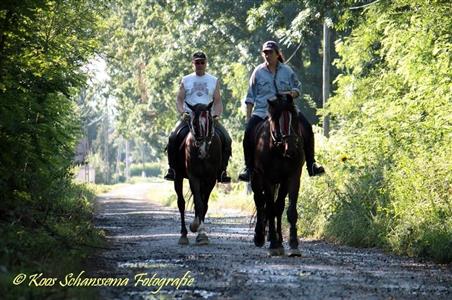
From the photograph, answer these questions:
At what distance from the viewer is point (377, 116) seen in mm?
20016

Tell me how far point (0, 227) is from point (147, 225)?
10942 mm

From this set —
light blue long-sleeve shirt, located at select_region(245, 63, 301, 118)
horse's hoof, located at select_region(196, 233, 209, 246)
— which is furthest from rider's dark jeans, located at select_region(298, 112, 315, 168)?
horse's hoof, located at select_region(196, 233, 209, 246)

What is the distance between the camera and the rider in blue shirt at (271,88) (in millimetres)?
13320

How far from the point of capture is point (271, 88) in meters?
13.3

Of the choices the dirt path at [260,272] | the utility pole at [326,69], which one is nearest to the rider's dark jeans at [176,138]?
the dirt path at [260,272]

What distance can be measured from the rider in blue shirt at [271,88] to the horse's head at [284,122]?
0.60 m

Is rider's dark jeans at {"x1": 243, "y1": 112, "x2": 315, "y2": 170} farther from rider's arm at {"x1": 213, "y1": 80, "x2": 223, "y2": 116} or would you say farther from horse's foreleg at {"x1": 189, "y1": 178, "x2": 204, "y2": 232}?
rider's arm at {"x1": 213, "y1": 80, "x2": 223, "y2": 116}

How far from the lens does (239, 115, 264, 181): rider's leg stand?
44.6 ft

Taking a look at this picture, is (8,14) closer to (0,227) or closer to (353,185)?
(0,227)

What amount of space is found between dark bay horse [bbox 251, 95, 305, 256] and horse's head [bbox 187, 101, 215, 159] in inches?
67.1

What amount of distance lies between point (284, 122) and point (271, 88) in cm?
105

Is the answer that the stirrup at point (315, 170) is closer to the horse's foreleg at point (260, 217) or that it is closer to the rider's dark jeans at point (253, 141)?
the rider's dark jeans at point (253, 141)

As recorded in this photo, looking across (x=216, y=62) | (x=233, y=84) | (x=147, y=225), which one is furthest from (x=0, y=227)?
(x=216, y=62)

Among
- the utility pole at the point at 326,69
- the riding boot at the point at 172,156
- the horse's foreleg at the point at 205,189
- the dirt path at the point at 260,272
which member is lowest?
the dirt path at the point at 260,272
